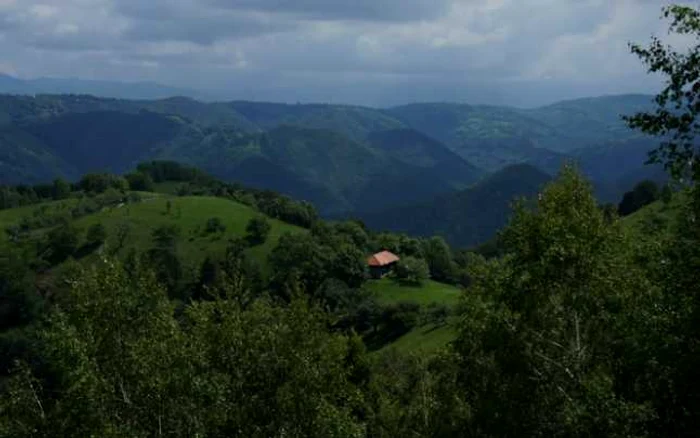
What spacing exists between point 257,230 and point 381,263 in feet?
106

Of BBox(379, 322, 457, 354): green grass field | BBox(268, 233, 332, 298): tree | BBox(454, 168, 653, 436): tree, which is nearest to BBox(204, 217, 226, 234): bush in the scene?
BBox(268, 233, 332, 298): tree

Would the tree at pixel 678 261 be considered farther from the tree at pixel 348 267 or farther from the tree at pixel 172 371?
the tree at pixel 348 267

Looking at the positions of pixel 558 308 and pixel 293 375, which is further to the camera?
pixel 293 375

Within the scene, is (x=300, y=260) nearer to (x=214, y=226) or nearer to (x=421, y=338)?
(x=421, y=338)

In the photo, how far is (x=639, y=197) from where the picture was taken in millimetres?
147375

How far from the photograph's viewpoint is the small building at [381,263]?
146750 millimetres

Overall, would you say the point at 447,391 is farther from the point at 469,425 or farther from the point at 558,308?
the point at 558,308

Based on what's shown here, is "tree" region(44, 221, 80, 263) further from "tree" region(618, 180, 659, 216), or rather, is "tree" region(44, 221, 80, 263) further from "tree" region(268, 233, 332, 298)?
"tree" region(618, 180, 659, 216)

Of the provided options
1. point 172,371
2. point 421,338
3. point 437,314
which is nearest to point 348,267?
point 437,314

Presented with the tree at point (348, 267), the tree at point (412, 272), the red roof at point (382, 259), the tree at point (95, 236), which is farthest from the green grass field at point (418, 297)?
the tree at point (95, 236)

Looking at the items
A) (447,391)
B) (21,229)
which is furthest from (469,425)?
(21,229)

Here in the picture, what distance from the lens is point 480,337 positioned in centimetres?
1884

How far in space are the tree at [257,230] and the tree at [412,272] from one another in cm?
3431

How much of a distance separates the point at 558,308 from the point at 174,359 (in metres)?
9.80
